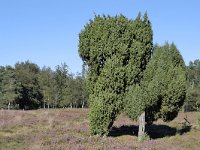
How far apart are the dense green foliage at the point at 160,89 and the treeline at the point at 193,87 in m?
31.2

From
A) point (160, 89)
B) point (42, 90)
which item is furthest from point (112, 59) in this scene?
point (42, 90)

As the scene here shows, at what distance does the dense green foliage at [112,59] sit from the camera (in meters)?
28.2

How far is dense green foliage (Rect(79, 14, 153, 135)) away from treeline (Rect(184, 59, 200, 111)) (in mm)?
35027

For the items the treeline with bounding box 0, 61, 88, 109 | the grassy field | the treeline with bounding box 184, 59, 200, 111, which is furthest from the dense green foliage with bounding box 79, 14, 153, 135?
the treeline with bounding box 0, 61, 88, 109

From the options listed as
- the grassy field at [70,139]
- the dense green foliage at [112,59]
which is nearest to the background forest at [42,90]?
the grassy field at [70,139]

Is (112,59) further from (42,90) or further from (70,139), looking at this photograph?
(42,90)

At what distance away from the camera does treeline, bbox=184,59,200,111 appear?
→ 313 ft

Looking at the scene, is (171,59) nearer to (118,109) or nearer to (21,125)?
(118,109)

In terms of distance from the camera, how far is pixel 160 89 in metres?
29.9

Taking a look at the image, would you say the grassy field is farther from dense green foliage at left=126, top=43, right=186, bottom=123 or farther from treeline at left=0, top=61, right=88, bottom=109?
treeline at left=0, top=61, right=88, bottom=109

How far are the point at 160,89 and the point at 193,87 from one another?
9383cm

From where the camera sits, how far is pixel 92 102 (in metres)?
29.1

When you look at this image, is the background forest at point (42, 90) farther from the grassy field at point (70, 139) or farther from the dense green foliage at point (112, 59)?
the dense green foliage at point (112, 59)

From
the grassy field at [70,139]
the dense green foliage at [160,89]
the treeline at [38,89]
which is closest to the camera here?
the grassy field at [70,139]
